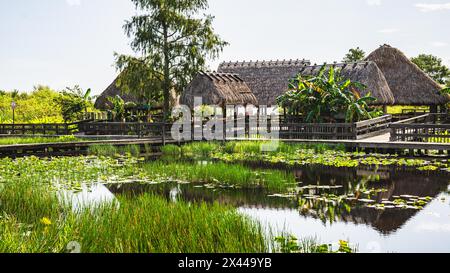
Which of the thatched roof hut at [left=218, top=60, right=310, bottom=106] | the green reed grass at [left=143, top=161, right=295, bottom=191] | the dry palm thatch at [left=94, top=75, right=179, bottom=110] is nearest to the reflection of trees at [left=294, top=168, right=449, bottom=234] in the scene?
the green reed grass at [left=143, top=161, right=295, bottom=191]

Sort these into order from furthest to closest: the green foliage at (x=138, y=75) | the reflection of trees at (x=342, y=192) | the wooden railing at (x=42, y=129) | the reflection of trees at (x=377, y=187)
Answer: the wooden railing at (x=42, y=129) → the green foliage at (x=138, y=75) → the reflection of trees at (x=342, y=192) → the reflection of trees at (x=377, y=187)

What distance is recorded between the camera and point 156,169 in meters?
14.8

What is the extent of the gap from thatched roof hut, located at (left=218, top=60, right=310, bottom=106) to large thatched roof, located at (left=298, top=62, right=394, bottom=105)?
2604mm

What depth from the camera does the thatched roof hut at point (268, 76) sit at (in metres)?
32.9

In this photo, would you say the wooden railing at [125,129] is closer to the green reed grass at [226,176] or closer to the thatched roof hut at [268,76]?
the thatched roof hut at [268,76]

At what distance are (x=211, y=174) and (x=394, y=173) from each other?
5.25 meters

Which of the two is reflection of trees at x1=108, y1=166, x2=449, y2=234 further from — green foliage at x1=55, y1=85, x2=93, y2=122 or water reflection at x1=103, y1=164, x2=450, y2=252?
A: green foliage at x1=55, y1=85, x2=93, y2=122

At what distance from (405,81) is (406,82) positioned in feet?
0.33

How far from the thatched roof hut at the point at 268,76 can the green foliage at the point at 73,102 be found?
1000 cm

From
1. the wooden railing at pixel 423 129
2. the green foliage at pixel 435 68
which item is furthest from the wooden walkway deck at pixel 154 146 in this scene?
the green foliage at pixel 435 68

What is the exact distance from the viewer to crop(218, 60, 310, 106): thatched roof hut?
3294cm
